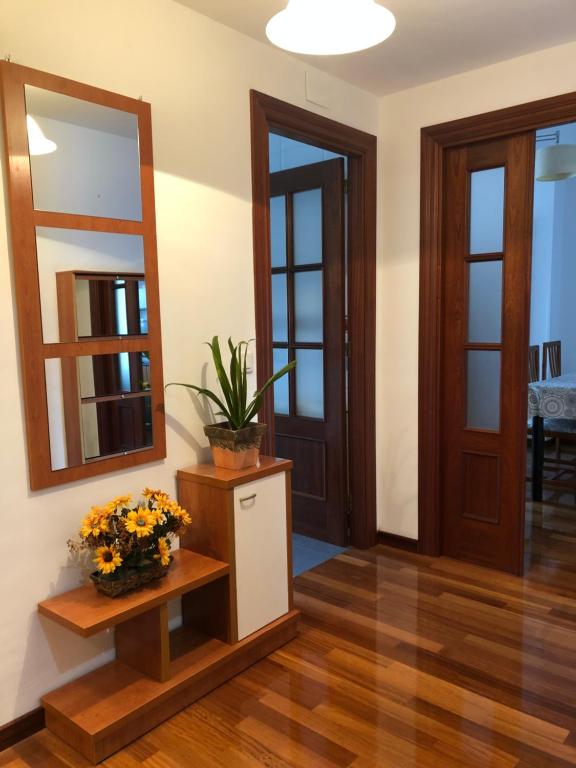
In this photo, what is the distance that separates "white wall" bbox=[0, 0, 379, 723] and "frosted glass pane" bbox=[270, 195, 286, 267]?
2.43 feet

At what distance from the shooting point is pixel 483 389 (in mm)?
3162

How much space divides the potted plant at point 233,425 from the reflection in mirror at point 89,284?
1.13 ft

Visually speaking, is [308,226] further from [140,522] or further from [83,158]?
[140,522]

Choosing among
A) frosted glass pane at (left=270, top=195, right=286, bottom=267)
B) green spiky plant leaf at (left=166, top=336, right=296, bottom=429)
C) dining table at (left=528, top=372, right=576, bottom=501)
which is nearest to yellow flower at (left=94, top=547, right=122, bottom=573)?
green spiky plant leaf at (left=166, top=336, right=296, bottom=429)

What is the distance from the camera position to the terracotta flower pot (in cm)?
231

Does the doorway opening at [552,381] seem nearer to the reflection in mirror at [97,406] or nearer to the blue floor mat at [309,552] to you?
the blue floor mat at [309,552]

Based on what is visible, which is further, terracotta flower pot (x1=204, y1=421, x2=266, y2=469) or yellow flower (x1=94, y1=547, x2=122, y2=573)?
terracotta flower pot (x1=204, y1=421, x2=266, y2=469)

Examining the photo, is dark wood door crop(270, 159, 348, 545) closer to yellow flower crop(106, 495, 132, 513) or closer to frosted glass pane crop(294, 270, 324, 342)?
frosted glass pane crop(294, 270, 324, 342)

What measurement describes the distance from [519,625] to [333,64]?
2.64 meters

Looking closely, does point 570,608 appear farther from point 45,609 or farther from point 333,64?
point 333,64

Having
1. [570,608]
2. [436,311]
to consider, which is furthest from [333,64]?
[570,608]

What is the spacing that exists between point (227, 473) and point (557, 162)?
362 cm

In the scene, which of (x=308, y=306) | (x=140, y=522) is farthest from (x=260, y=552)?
(x=308, y=306)

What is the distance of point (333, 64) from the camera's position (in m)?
2.86
